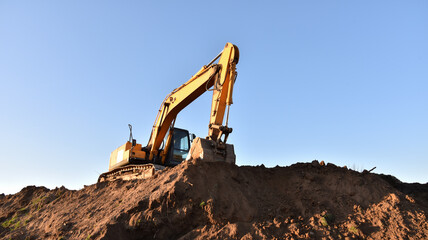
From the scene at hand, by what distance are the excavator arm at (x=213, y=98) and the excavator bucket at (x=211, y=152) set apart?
237 mm

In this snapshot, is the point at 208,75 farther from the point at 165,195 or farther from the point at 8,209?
the point at 8,209

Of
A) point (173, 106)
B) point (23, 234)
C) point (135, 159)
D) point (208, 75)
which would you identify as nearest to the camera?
point (23, 234)

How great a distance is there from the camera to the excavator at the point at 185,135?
31.5 feet

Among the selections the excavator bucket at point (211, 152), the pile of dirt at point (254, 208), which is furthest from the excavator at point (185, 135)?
the pile of dirt at point (254, 208)

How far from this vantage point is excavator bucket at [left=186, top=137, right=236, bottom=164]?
9.23 meters

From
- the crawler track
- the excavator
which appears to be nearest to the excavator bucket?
the excavator

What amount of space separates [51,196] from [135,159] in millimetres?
3564

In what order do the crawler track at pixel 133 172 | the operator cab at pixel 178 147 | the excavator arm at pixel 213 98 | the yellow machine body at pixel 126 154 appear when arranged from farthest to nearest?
→ the operator cab at pixel 178 147 < the yellow machine body at pixel 126 154 < the crawler track at pixel 133 172 < the excavator arm at pixel 213 98

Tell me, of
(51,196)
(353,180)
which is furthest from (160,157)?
(353,180)

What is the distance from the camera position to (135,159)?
14547 millimetres

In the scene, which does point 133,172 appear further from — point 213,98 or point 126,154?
point 213,98

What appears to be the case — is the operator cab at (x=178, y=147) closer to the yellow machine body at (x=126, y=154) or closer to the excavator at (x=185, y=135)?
the excavator at (x=185, y=135)

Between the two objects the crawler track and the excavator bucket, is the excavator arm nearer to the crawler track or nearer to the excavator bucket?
the excavator bucket

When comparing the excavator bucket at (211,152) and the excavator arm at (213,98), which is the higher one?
the excavator arm at (213,98)
